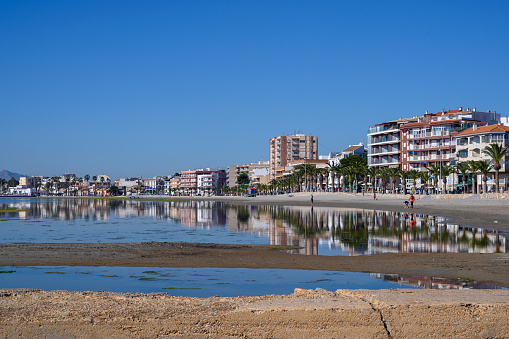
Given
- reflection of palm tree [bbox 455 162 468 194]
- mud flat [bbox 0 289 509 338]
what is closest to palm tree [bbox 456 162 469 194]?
reflection of palm tree [bbox 455 162 468 194]

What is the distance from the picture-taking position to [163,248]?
22.5 m

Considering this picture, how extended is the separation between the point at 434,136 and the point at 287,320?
368 feet

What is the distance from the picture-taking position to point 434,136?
110125 millimetres

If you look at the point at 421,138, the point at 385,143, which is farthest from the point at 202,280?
the point at 385,143

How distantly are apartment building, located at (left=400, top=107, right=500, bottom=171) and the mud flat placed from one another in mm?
104331

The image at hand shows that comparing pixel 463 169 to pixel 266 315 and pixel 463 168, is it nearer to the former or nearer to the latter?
pixel 463 168

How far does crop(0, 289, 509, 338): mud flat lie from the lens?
16.0 ft

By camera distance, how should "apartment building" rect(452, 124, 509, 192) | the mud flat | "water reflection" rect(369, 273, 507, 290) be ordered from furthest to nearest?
1. "apartment building" rect(452, 124, 509, 192)
2. "water reflection" rect(369, 273, 507, 290)
3. the mud flat

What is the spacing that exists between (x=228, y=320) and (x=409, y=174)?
10448cm

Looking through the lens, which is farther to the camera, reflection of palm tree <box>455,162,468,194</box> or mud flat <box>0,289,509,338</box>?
reflection of palm tree <box>455,162,468,194</box>

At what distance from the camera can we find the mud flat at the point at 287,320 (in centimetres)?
Result: 488

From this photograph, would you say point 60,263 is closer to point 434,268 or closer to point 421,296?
point 434,268

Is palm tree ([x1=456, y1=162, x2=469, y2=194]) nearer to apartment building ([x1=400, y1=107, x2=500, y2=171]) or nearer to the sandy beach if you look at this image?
apartment building ([x1=400, y1=107, x2=500, y2=171])

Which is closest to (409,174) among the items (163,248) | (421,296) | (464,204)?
(464,204)
